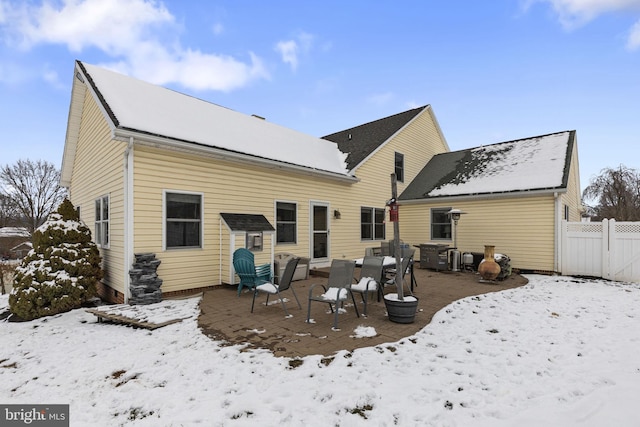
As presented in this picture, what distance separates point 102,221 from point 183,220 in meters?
2.71

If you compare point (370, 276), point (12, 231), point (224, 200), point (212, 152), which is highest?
point (212, 152)

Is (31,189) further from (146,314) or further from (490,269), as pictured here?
(490,269)

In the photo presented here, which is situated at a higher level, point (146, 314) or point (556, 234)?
point (556, 234)

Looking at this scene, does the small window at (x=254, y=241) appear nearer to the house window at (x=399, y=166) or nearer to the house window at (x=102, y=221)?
the house window at (x=102, y=221)

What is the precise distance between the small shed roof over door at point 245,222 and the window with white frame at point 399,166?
781cm

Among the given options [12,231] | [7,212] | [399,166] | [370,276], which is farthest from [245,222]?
[7,212]

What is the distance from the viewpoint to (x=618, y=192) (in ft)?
83.1

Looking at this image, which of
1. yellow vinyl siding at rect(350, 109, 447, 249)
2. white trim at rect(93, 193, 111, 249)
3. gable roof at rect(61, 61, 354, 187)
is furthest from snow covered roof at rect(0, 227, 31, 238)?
yellow vinyl siding at rect(350, 109, 447, 249)

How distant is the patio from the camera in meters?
4.00

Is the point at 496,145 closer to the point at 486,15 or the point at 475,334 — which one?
the point at 486,15

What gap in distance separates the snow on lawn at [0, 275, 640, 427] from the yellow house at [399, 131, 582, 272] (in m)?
5.65

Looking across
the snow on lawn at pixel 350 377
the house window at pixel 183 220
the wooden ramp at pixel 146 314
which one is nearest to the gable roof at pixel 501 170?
the snow on lawn at pixel 350 377

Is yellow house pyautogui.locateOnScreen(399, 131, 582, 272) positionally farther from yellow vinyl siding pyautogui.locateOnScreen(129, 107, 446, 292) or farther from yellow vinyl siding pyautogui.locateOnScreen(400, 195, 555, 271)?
yellow vinyl siding pyautogui.locateOnScreen(129, 107, 446, 292)

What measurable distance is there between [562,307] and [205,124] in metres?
9.66
